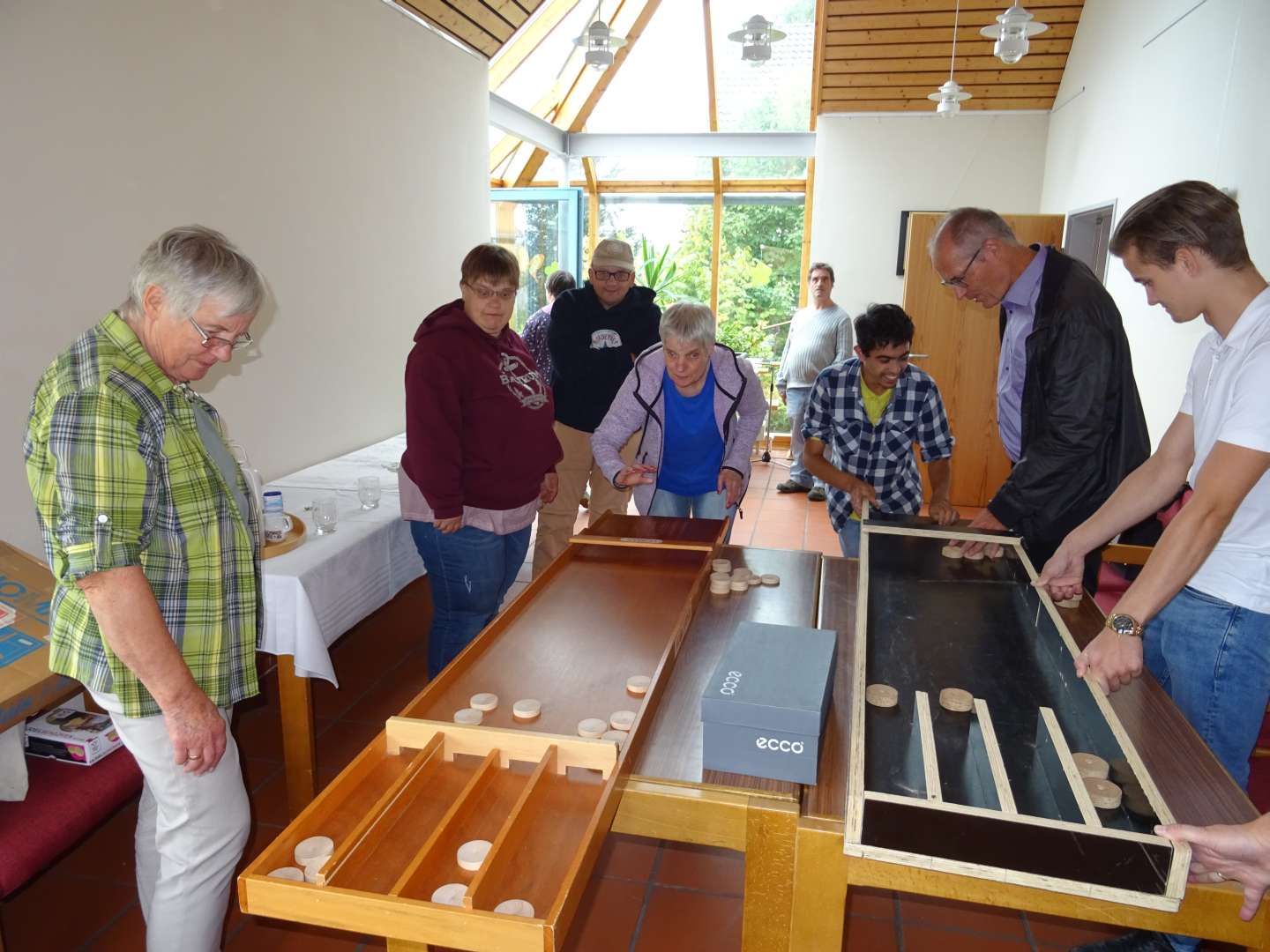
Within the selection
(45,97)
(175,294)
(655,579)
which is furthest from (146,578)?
(45,97)

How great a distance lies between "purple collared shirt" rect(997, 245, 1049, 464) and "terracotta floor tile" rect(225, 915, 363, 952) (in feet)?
6.80

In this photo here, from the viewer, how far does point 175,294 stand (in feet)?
4.41

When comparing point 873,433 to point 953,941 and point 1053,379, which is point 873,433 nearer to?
point 1053,379

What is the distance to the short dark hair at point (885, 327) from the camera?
2.59m

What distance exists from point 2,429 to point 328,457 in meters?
1.70

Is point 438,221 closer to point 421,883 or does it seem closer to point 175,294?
point 175,294

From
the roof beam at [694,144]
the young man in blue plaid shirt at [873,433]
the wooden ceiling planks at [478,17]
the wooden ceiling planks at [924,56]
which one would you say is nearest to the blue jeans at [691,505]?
the young man in blue plaid shirt at [873,433]

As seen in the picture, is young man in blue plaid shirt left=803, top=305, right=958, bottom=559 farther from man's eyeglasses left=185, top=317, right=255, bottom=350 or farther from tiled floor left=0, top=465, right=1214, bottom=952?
man's eyeglasses left=185, top=317, right=255, bottom=350

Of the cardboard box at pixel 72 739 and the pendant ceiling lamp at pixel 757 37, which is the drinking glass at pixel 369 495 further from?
the pendant ceiling lamp at pixel 757 37

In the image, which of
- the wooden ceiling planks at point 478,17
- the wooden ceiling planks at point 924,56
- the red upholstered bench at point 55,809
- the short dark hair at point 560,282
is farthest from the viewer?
the wooden ceiling planks at point 924,56

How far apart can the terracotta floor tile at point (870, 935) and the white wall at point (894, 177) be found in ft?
18.1

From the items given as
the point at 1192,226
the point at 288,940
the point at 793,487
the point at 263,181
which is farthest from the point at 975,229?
the point at 793,487

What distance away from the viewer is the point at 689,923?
205 centimetres

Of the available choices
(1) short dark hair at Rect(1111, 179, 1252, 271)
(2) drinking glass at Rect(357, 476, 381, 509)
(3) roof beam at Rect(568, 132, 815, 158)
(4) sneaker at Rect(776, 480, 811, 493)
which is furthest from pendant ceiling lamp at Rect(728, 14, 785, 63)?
(1) short dark hair at Rect(1111, 179, 1252, 271)
